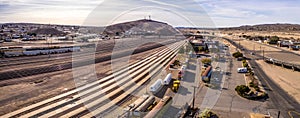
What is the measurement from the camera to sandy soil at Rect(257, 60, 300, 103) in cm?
1242

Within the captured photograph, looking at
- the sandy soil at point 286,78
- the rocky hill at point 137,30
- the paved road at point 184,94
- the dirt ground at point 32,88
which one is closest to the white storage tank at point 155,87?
the paved road at point 184,94

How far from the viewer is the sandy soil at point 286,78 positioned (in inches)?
489

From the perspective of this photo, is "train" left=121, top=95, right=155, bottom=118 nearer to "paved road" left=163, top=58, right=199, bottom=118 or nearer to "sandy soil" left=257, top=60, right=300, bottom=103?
"paved road" left=163, top=58, right=199, bottom=118

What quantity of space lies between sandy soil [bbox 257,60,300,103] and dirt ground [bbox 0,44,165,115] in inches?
414

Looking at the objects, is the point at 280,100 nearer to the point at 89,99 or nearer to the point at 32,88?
the point at 89,99

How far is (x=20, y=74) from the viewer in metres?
15.3

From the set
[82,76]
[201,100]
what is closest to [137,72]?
[82,76]

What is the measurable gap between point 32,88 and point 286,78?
15.1 meters

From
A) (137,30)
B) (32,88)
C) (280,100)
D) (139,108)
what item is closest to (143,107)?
(139,108)

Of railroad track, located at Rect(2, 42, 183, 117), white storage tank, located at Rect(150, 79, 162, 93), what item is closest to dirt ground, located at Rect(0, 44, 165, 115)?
railroad track, located at Rect(2, 42, 183, 117)

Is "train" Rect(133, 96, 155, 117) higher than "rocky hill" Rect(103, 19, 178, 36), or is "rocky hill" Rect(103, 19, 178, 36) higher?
"rocky hill" Rect(103, 19, 178, 36)

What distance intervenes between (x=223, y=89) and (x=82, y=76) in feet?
26.8

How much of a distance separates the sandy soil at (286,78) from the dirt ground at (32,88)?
414 inches

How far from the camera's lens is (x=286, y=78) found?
15.4m
